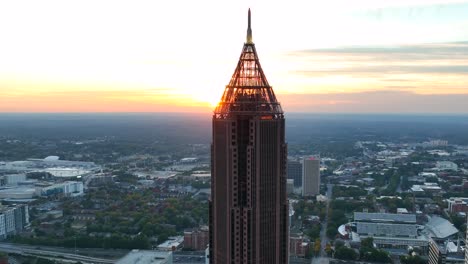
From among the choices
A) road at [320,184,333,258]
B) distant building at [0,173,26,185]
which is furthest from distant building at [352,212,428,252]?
distant building at [0,173,26,185]

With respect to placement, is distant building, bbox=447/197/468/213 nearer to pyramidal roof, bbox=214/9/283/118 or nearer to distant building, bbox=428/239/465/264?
distant building, bbox=428/239/465/264

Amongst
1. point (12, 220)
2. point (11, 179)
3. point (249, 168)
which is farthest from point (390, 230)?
point (11, 179)

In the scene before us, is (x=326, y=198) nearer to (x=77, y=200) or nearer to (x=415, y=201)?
(x=415, y=201)

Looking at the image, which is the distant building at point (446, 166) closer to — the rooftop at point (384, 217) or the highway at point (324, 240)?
the highway at point (324, 240)

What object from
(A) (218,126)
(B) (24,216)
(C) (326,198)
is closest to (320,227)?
(C) (326,198)

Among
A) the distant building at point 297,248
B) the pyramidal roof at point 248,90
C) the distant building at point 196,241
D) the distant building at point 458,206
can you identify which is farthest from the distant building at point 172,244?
the distant building at point 458,206

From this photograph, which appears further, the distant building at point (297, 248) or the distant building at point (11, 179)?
the distant building at point (11, 179)
